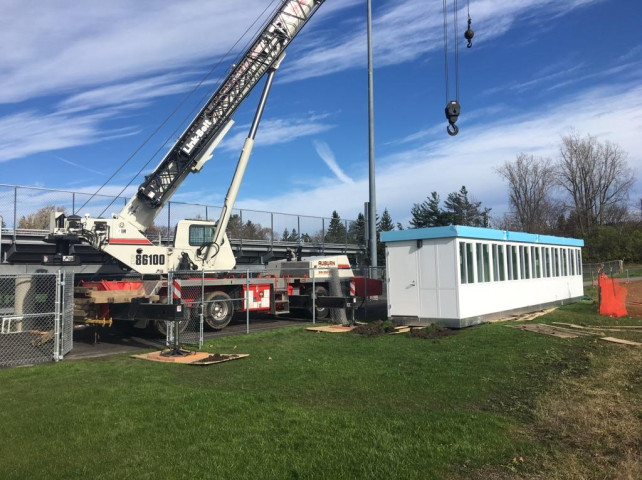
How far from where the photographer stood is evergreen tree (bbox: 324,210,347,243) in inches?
1164

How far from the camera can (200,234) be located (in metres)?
16.7

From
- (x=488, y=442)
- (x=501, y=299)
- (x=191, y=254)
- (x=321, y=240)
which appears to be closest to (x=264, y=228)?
(x=321, y=240)

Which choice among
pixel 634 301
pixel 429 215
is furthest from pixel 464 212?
pixel 634 301

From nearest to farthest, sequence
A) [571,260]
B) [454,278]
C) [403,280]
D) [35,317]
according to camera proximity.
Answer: [454,278] < [35,317] < [403,280] < [571,260]

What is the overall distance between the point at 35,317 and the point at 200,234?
540 centimetres

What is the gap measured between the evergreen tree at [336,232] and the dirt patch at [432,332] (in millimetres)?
15946

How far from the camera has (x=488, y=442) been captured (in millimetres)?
5105

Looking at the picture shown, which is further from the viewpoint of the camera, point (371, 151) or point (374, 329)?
point (371, 151)

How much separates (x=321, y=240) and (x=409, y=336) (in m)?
16.0

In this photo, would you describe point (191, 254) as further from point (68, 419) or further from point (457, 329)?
point (68, 419)

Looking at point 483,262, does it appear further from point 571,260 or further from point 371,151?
point 571,260

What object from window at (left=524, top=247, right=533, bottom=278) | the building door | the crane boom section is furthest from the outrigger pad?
window at (left=524, top=247, right=533, bottom=278)

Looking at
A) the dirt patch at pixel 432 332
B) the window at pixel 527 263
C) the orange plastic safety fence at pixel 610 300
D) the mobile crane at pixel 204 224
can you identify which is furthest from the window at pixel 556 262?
the mobile crane at pixel 204 224

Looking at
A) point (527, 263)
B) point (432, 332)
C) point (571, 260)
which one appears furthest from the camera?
point (571, 260)
